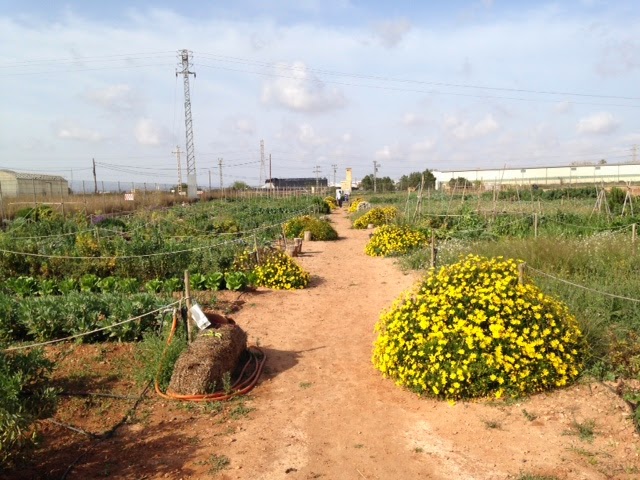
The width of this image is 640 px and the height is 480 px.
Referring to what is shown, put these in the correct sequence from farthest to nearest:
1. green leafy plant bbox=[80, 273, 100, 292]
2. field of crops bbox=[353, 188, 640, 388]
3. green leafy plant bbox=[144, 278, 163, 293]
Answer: green leafy plant bbox=[80, 273, 100, 292] → green leafy plant bbox=[144, 278, 163, 293] → field of crops bbox=[353, 188, 640, 388]

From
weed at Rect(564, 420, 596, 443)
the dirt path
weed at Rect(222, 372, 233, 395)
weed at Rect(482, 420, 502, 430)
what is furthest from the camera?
weed at Rect(222, 372, 233, 395)

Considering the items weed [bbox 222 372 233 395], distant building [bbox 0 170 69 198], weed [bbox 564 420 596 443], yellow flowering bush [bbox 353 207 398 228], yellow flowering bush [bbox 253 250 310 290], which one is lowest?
weed [bbox 564 420 596 443]

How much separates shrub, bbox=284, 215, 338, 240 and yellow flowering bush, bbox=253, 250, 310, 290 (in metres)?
7.78

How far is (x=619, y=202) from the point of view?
74.2ft

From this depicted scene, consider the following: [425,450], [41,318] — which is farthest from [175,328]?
[425,450]

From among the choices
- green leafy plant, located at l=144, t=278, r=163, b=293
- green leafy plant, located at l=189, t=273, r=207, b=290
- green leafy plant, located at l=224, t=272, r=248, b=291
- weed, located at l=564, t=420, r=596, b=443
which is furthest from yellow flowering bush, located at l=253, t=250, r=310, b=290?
weed, located at l=564, t=420, r=596, b=443

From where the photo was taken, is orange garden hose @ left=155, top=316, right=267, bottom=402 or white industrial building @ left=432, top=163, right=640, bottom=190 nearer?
orange garden hose @ left=155, top=316, right=267, bottom=402

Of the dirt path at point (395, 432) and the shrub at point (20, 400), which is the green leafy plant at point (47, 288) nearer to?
the dirt path at point (395, 432)

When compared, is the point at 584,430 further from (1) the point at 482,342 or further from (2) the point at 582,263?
(2) the point at 582,263

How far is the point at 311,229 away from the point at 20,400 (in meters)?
14.9

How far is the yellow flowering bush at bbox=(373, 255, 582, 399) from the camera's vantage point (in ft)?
16.0

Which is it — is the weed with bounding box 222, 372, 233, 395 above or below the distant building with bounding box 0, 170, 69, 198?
below

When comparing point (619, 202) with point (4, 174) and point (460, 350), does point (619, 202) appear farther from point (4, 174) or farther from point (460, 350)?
point (4, 174)

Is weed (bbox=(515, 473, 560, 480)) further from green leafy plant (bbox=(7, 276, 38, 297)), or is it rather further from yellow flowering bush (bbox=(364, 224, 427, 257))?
yellow flowering bush (bbox=(364, 224, 427, 257))
